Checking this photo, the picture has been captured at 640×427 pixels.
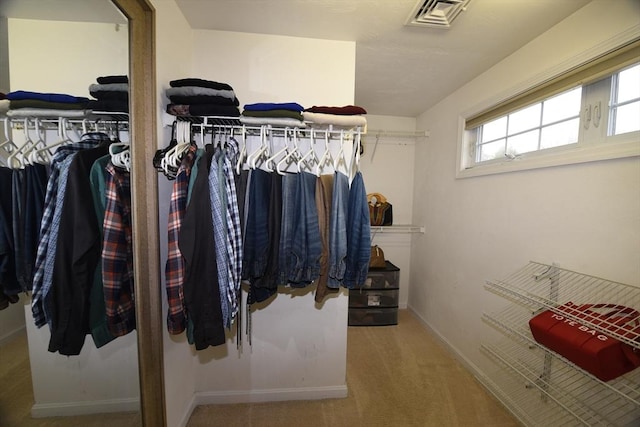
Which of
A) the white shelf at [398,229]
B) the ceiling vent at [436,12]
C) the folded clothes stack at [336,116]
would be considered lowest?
the white shelf at [398,229]

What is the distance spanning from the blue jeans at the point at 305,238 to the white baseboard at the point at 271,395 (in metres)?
0.94

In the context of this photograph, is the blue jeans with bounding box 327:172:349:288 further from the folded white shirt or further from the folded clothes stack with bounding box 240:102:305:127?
the folded clothes stack with bounding box 240:102:305:127

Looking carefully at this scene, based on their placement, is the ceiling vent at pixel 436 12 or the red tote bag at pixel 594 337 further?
the ceiling vent at pixel 436 12

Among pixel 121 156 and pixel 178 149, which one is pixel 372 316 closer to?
pixel 178 149

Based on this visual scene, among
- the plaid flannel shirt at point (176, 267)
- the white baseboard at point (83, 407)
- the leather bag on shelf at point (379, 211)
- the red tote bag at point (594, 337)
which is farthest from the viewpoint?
the leather bag on shelf at point (379, 211)

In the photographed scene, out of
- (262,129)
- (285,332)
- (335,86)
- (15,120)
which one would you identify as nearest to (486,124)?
(335,86)

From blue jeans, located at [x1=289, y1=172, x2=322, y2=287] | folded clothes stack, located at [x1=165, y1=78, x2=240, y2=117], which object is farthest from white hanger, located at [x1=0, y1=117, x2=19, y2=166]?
blue jeans, located at [x1=289, y1=172, x2=322, y2=287]

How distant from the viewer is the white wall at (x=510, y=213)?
106 centimetres

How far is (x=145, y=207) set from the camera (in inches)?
41.3

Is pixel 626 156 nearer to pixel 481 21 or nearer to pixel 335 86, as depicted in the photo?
pixel 481 21

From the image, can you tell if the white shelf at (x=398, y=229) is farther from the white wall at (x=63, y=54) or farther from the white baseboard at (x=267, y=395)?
the white wall at (x=63, y=54)

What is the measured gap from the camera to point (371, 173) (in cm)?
286

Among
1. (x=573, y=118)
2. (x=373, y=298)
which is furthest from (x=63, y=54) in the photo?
(x=373, y=298)

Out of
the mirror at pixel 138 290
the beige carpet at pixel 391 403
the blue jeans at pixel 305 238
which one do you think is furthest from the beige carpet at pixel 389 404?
the blue jeans at pixel 305 238
